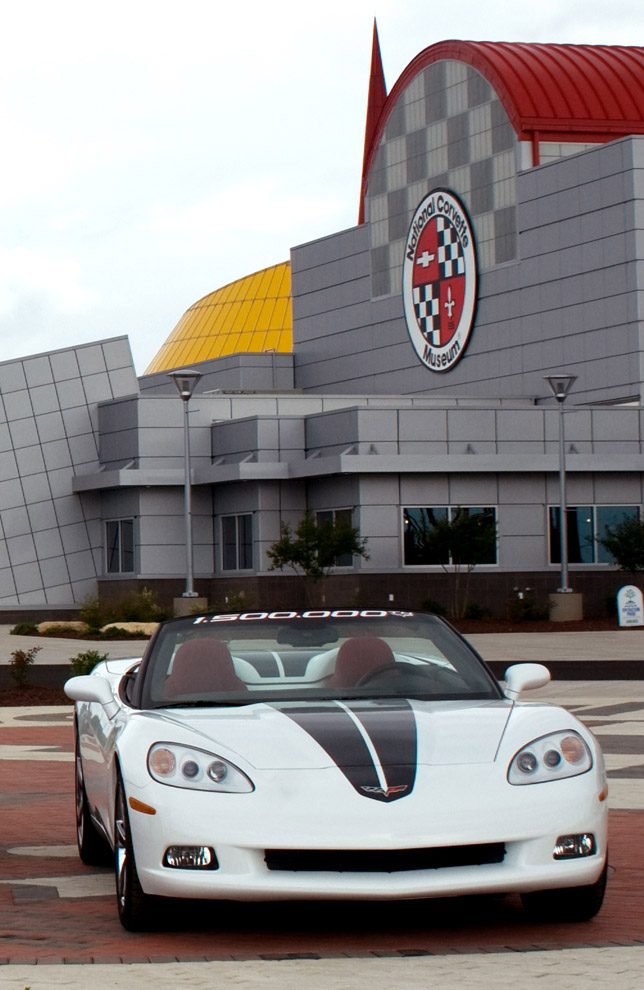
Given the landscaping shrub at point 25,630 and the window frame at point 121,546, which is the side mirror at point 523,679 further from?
the window frame at point 121,546

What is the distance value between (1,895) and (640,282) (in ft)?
136

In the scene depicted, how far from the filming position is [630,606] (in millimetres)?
35500

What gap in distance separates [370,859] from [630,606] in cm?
3014

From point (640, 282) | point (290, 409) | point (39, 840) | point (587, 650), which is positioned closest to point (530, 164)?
point (640, 282)

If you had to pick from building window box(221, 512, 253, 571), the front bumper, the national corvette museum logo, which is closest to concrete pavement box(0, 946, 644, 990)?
the front bumper

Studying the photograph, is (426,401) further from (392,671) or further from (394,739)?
(394,739)

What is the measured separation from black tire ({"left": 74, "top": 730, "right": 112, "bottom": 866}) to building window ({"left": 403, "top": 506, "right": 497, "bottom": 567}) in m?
33.7

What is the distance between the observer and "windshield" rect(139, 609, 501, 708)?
738cm

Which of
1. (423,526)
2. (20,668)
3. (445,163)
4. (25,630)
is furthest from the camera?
(445,163)

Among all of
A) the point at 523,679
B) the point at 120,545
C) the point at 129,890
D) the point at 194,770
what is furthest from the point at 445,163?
the point at 129,890

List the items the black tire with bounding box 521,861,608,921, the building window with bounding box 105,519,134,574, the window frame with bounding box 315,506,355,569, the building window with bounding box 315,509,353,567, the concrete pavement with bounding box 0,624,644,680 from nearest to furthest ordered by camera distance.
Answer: the black tire with bounding box 521,861,608,921 < the concrete pavement with bounding box 0,624,644,680 < the building window with bounding box 315,509,353,567 < the window frame with bounding box 315,506,355,569 < the building window with bounding box 105,519,134,574

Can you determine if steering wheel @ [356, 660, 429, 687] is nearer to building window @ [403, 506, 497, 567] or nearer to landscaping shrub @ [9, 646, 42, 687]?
landscaping shrub @ [9, 646, 42, 687]

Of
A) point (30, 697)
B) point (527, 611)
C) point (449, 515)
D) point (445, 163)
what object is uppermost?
point (445, 163)

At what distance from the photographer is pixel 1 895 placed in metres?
7.49
